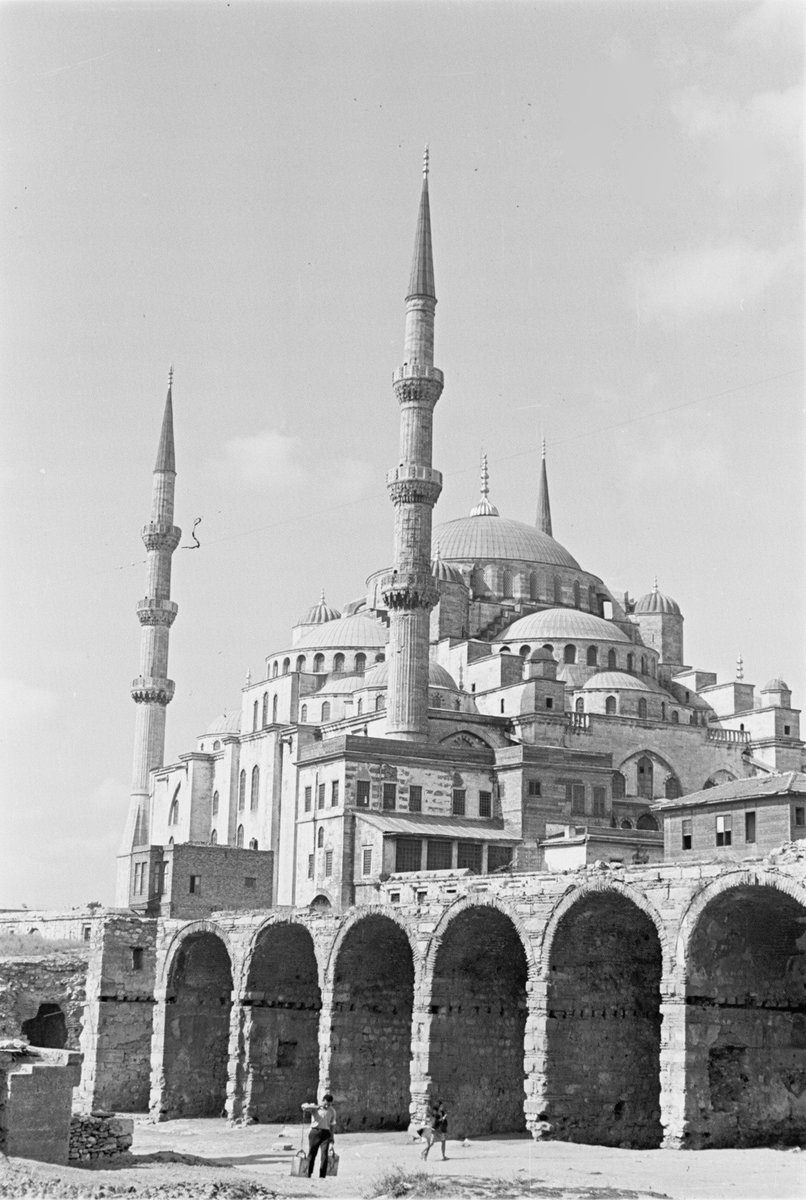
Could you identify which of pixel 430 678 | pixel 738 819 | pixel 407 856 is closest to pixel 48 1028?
pixel 407 856

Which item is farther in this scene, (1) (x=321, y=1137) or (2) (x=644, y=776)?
(2) (x=644, y=776)

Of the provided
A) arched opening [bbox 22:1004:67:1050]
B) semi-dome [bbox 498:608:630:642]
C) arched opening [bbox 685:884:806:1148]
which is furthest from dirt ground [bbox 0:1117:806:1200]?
semi-dome [bbox 498:608:630:642]

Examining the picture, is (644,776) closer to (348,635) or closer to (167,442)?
(348,635)

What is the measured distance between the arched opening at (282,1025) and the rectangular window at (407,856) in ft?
34.0

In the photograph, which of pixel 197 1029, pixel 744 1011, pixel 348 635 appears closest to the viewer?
pixel 744 1011

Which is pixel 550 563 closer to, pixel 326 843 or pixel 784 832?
pixel 326 843

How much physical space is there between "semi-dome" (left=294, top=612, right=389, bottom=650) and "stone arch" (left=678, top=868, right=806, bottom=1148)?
3562cm

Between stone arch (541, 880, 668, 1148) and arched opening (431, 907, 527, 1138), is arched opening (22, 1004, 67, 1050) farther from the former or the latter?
stone arch (541, 880, 668, 1148)

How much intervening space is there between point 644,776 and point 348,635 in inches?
542

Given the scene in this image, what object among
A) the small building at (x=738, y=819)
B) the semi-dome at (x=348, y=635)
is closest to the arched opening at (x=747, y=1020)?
the small building at (x=738, y=819)

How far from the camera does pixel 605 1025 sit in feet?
76.3

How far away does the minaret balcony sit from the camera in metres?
56.4

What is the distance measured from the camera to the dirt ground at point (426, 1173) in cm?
1416

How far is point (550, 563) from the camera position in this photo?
2363 inches
